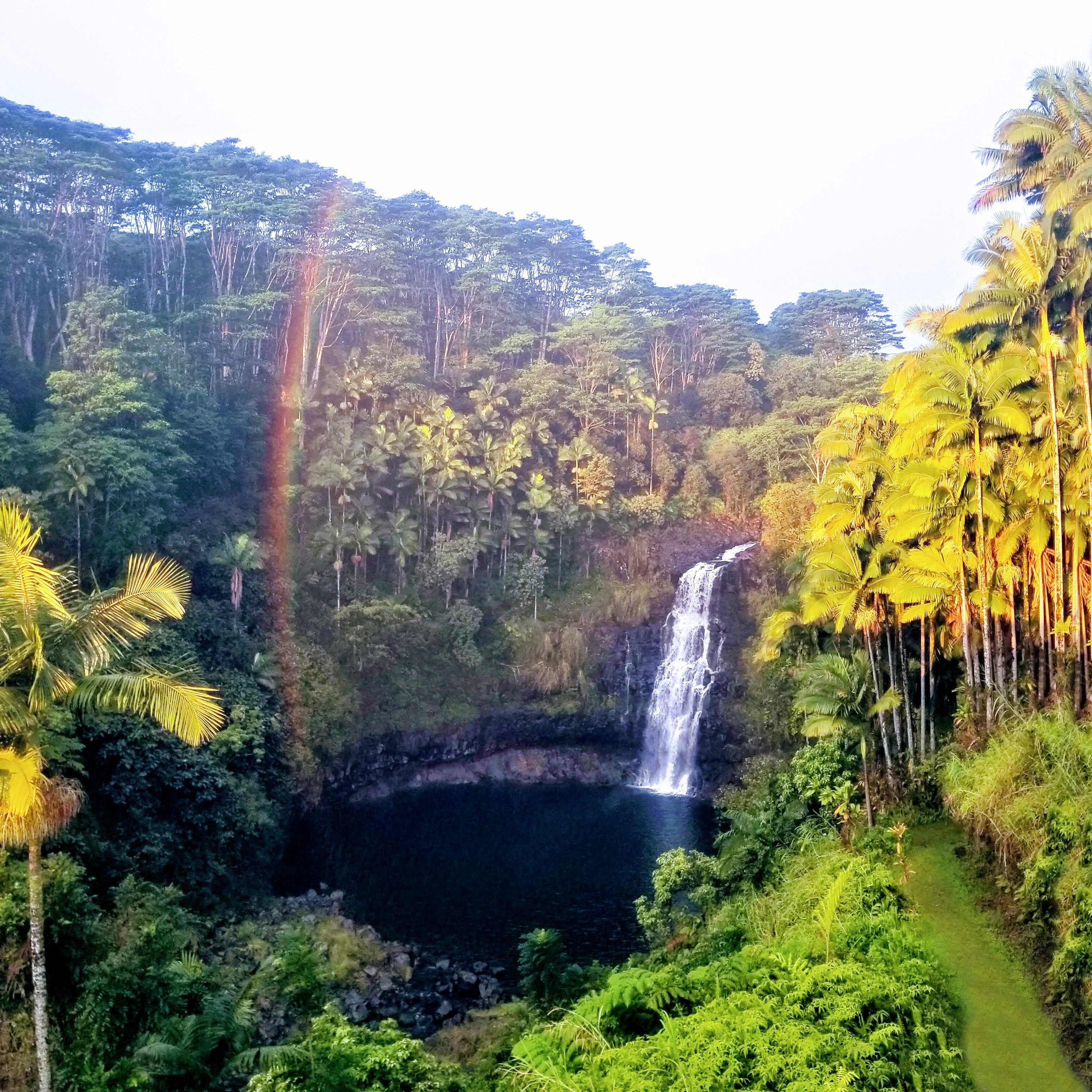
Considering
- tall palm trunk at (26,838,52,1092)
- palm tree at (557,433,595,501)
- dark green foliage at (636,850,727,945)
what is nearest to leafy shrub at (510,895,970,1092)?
tall palm trunk at (26,838,52,1092)

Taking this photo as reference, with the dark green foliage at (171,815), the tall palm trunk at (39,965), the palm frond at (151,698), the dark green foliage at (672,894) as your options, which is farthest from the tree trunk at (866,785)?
the dark green foliage at (171,815)

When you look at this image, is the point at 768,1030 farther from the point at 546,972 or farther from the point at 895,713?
the point at 895,713

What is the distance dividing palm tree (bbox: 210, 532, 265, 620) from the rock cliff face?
7.06 m

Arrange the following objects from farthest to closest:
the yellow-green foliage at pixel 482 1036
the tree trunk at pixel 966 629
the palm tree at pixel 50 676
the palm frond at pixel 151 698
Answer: the tree trunk at pixel 966 629 < the yellow-green foliage at pixel 482 1036 < the palm frond at pixel 151 698 < the palm tree at pixel 50 676

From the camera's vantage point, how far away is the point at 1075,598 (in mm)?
15328

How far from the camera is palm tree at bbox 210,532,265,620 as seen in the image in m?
26.2

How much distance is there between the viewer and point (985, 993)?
38.6 feet

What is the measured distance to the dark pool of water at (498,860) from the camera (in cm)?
2066

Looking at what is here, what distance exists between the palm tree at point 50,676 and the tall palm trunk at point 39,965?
1 cm

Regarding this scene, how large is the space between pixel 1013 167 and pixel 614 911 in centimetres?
1858

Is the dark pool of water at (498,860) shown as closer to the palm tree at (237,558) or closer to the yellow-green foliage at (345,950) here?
the yellow-green foliage at (345,950)

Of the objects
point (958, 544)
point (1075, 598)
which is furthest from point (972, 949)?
point (958, 544)

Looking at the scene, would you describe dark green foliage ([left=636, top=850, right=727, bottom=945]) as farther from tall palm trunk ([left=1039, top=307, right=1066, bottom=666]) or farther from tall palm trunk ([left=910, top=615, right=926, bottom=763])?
tall palm trunk ([left=1039, top=307, right=1066, bottom=666])

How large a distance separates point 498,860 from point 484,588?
1303cm
